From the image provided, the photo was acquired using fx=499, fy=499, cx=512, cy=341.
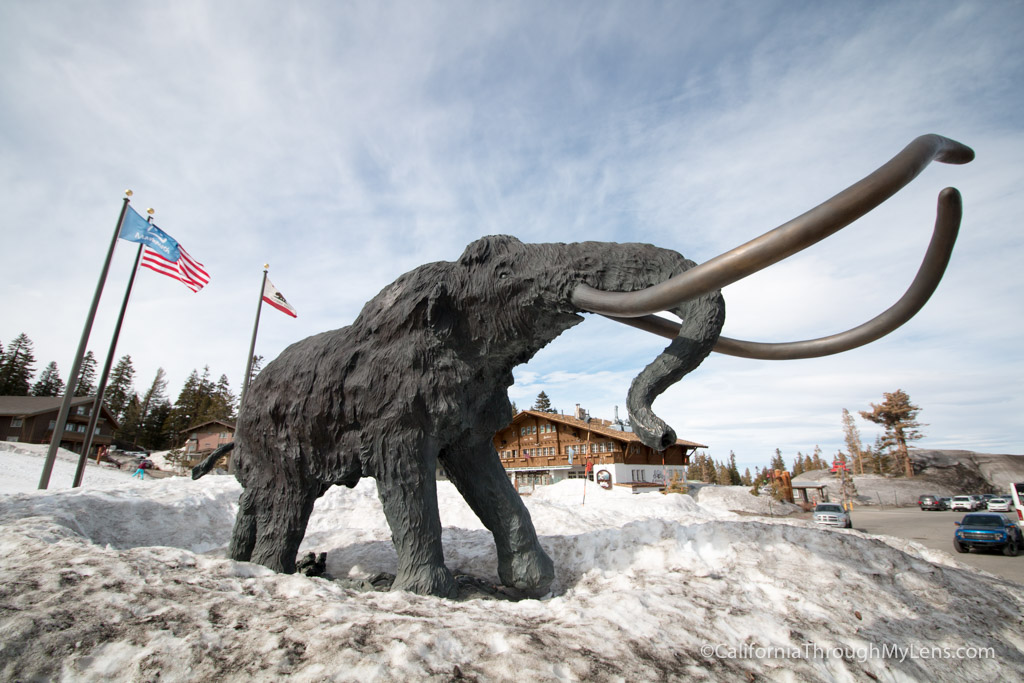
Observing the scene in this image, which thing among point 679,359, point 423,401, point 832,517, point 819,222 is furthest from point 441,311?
point 832,517

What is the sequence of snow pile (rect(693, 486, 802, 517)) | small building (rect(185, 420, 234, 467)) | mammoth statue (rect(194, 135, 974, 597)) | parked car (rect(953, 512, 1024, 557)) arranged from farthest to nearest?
1. small building (rect(185, 420, 234, 467))
2. snow pile (rect(693, 486, 802, 517))
3. parked car (rect(953, 512, 1024, 557))
4. mammoth statue (rect(194, 135, 974, 597))

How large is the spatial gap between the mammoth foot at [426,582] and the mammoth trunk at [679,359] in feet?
5.30

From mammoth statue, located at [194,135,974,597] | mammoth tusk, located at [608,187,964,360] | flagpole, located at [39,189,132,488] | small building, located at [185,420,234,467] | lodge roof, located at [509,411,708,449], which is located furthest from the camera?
small building, located at [185,420,234,467]

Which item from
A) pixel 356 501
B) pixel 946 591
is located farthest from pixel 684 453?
pixel 946 591

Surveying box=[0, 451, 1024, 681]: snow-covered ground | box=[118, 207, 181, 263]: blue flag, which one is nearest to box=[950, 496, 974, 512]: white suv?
box=[0, 451, 1024, 681]: snow-covered ground

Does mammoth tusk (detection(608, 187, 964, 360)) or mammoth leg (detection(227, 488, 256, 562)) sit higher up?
mammoth tusk (detection(608, 187, 964, 360))

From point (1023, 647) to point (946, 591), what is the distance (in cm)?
41

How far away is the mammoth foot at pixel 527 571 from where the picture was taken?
133 inches

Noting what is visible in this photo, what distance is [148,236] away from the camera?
32.5 feet

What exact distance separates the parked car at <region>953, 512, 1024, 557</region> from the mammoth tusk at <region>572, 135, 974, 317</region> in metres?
11.2

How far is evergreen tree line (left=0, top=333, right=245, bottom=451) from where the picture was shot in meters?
37.5

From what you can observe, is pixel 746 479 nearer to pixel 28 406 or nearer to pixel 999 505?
pixel 999 505

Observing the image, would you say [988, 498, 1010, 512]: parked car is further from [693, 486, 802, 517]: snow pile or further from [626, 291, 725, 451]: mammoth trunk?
[626, 291, 725, 451]: mammoth trunk

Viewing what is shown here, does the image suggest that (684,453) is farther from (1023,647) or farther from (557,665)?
(557,665)
